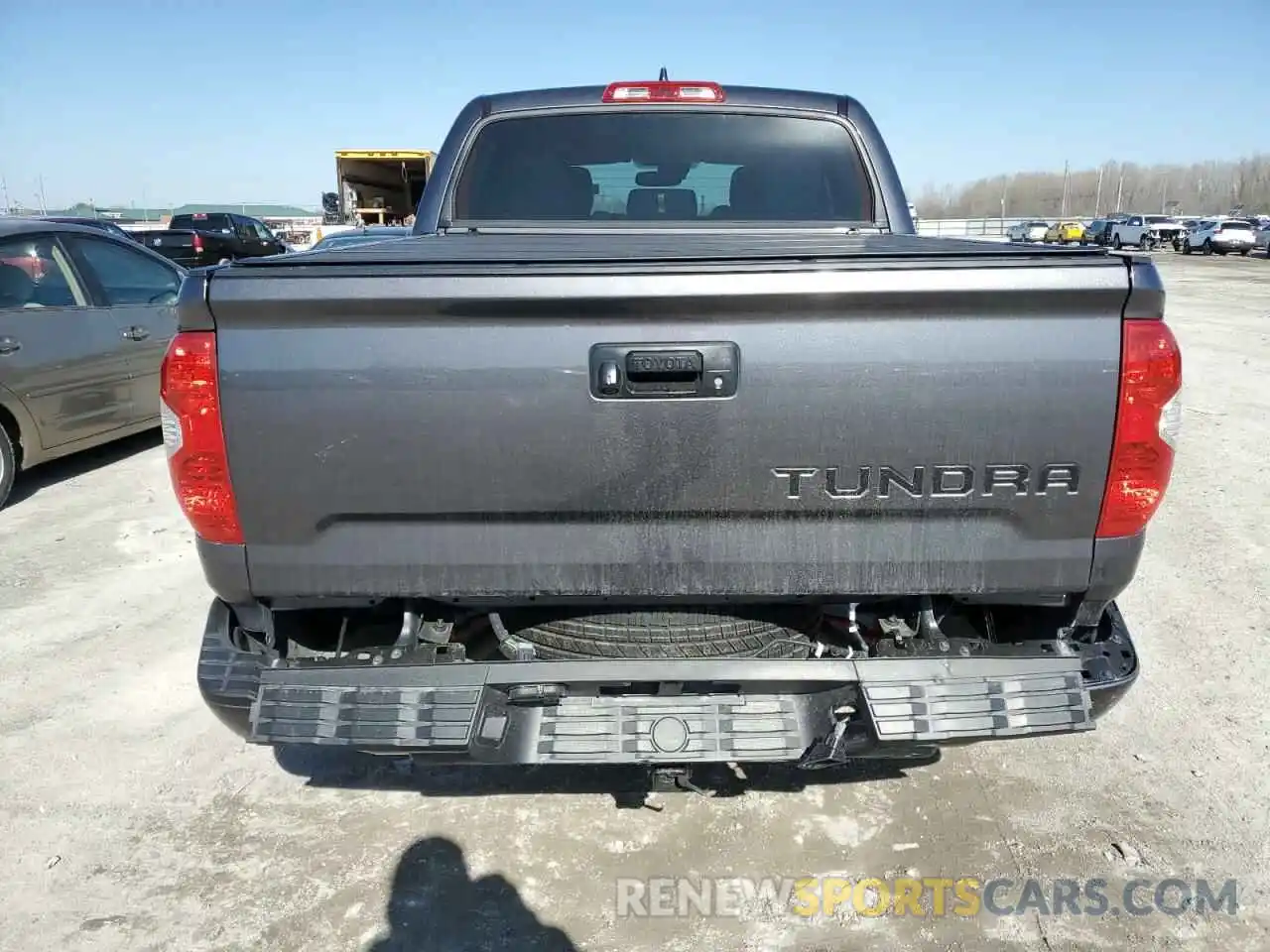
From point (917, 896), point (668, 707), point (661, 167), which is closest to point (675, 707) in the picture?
point (668, 707)

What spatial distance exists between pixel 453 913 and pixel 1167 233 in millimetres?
58102

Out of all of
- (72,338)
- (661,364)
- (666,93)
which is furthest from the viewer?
(72,338)

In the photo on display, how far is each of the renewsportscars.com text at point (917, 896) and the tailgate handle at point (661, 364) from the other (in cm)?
149

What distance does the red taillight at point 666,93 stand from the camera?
12.4 feet

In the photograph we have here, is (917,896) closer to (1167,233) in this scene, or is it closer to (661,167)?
(661,167)

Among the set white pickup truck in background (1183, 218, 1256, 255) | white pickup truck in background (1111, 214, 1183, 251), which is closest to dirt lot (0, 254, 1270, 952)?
white pickup truck in background (1183, 218, 1256, 255)

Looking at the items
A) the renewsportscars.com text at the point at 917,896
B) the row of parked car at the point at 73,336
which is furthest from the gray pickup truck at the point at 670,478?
the row of parked car at the point at 73,336

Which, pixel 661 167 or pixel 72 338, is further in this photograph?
pixel 72 338

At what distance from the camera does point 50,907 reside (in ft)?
8.14

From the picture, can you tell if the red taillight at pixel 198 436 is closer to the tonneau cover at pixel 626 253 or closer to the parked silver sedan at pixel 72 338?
the tonneau cover at pixel 626 253

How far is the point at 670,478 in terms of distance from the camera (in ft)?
6.79

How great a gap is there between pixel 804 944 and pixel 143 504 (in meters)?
5.22

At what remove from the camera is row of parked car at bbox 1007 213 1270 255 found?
135 feet

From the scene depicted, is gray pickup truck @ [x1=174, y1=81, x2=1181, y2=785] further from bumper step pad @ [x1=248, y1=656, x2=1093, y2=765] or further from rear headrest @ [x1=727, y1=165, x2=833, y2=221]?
rear headrest @ [x1=727, y1=165, x2=833, y2=221]
